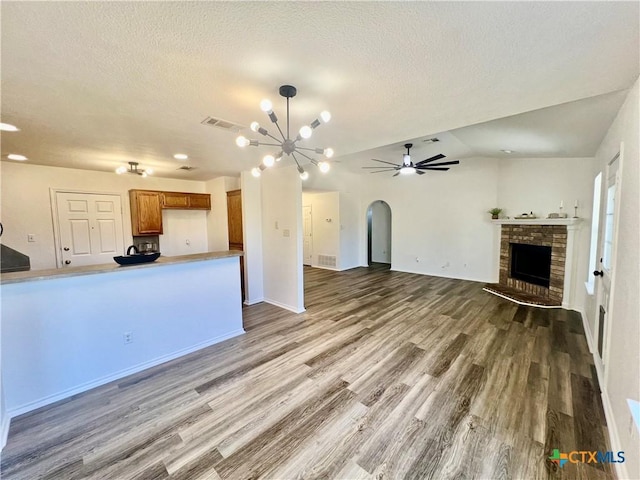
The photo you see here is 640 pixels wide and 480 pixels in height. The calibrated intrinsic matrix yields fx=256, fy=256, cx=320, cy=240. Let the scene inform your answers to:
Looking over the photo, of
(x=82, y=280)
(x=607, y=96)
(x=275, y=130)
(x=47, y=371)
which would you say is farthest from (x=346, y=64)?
(x=47, y=371)

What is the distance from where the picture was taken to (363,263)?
27.9 feet

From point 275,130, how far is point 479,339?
364cm

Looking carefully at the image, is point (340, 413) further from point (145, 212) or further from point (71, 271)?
point (145, 212)

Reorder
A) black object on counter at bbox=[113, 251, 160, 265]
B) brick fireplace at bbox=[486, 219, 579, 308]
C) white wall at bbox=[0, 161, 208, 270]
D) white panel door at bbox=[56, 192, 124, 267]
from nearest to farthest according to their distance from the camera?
black object on counter at bbox=[113, 251, 160, 265] < white wall at bbox=[0, 161, 208, 270] < white panel door at bbox=[56, 192, 124, 267] < brick fireplace at bbox=[486, 219, 579, 308]

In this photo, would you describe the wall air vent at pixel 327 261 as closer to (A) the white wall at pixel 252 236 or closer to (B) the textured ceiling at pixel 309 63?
(A) the white wall at pixel 252 236

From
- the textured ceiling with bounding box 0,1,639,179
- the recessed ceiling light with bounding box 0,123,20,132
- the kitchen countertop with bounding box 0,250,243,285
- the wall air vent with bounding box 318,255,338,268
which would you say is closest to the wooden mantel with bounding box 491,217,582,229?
the textured ceiling with bounding box 0,1,639,179

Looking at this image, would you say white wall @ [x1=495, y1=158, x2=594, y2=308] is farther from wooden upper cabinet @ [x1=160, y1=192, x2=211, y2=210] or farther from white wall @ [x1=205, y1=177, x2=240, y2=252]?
wooden upper cabinet @ [x1=160, y1=192, x2=211, y2=210]

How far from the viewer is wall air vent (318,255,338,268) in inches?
316

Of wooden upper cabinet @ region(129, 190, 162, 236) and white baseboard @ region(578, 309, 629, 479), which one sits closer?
white baseboard @ region(578, 309, 629, 479)

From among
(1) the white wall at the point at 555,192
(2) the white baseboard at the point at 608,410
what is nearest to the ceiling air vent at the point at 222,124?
(2) the white baseboard at the point at 608,410

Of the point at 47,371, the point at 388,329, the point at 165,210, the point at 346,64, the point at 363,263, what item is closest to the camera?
the point at 346,64

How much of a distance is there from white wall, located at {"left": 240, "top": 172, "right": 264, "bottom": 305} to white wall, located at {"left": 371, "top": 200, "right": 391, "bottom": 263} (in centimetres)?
511

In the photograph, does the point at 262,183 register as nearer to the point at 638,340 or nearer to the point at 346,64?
the point at 346,64

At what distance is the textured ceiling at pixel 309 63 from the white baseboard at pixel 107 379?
2.51m
